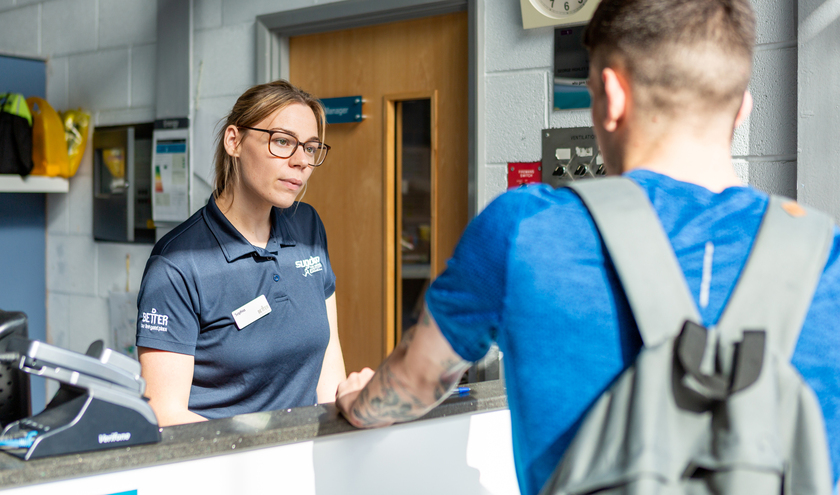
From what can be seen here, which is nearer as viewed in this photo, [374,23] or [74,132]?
[374,23]

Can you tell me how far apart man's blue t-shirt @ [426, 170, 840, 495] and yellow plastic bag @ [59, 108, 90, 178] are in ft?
10.0

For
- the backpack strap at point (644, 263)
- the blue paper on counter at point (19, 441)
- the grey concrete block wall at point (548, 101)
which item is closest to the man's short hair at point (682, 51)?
the backpack strap at point (644, 263)

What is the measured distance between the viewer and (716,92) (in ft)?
2.05

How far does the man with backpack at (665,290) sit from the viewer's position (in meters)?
0.53

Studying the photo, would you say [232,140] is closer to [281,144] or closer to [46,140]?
[281,144]

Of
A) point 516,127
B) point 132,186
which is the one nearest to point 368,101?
point 516,127

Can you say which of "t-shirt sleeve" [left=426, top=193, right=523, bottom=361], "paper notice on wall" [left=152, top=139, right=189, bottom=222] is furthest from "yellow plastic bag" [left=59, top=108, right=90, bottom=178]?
"t-shirt sleeve" [left=426, top=193, right=523, bottom=361]

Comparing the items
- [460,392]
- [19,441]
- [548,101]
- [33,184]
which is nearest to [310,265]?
[460,392]

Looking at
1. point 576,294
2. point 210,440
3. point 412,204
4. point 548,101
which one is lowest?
point 210,440

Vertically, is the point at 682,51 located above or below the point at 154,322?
above

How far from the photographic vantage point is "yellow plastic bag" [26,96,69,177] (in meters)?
3.03

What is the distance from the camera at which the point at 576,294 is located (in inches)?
22.7

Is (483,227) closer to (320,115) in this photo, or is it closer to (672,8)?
(672,8)

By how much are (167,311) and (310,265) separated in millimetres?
382
